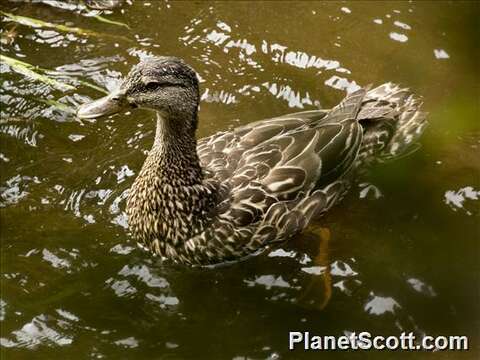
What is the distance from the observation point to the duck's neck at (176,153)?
507 centimetres

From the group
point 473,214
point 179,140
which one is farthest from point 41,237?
point 473,214

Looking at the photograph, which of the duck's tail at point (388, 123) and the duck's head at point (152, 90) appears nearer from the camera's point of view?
the duck's head at point (152, 90)

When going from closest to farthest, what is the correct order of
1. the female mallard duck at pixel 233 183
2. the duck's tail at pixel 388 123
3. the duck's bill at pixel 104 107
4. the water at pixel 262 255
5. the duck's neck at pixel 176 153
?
1. the duck's bill at pixel 104 107
2. the water at pixel 262 255
3. the duck's neck at pixel 176 153
4. the female mallard duck at pixel 233 183
5. the duck's tail at pixel 388 123

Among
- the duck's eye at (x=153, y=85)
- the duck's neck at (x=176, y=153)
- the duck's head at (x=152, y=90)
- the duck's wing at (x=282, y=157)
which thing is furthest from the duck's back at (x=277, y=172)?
the duck's eye at (x=153, y=85)

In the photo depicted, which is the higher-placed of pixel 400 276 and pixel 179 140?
pixel 179 140

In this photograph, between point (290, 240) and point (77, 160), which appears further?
point (77, 160)

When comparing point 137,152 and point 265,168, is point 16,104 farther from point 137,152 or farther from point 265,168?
point 265,168

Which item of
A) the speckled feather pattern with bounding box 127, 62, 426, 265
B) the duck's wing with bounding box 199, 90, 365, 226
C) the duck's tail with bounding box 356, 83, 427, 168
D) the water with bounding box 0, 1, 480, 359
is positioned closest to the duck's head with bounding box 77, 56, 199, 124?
the speckled feather pattern with bounding box 127, 62, 426, 265

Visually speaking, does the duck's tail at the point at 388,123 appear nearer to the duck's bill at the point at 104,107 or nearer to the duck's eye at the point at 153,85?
the duck's eye at the point at 153,85

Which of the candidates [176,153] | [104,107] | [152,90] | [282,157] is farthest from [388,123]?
[104,107]

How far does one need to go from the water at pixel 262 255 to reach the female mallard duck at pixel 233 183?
0.67 feet

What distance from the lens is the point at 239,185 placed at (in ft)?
17.3

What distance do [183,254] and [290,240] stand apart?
0.76m

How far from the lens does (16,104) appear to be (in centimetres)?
623
